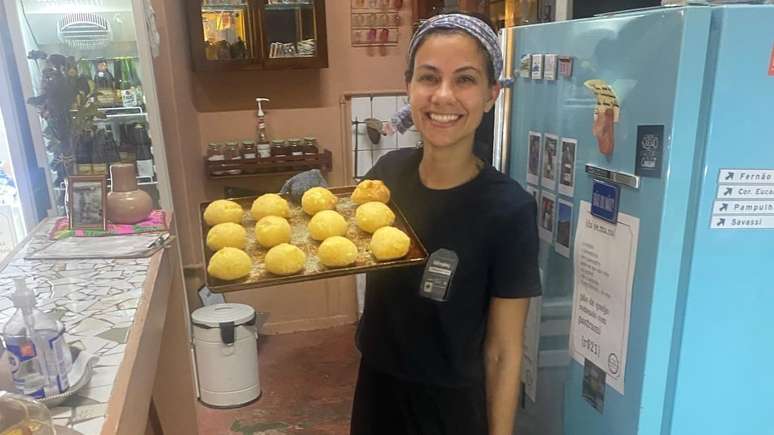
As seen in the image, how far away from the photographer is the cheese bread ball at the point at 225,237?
1203 mm

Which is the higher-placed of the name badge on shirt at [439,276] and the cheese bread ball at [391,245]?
the cheese bread ball at [391,245]

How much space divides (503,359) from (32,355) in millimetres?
841

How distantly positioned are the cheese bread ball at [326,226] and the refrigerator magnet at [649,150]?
2.00ft

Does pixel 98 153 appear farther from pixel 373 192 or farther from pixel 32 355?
pixel 32 355

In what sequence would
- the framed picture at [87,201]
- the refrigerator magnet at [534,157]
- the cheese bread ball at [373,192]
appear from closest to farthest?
the cheese bread ball at [373,192] < the refrigerator magnet at [534,157] < the framed picture at [87,201]

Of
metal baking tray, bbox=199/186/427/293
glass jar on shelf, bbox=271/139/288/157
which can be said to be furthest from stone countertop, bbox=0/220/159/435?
glass jar on shelf, bbox=271/139/288/157

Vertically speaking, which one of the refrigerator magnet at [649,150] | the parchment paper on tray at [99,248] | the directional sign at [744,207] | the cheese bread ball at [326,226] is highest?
the refrigerator magnet at [649,150]

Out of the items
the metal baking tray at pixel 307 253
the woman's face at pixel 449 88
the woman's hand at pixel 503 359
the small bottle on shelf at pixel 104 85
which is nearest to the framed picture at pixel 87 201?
the metal baking tray at pixel 307 253

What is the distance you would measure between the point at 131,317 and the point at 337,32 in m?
2.25

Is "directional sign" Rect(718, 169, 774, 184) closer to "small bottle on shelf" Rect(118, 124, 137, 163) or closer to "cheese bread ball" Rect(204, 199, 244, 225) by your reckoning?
"cheese bread ball" Rect(204, 199, 244, 225)

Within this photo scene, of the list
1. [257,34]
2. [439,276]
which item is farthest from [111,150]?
[439,276]

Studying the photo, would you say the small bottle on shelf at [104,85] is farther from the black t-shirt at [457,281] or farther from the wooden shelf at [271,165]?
the black t-shirt at [457,281]

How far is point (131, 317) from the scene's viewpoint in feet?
3.72

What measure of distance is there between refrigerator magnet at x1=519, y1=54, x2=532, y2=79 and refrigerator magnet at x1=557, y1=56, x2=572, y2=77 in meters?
0.14
